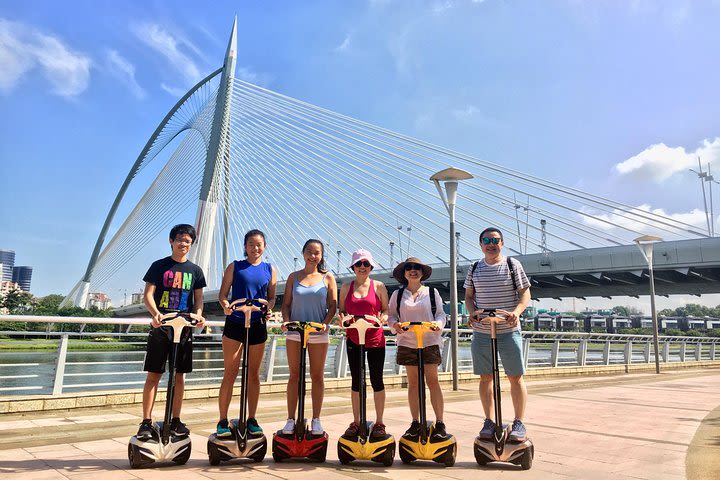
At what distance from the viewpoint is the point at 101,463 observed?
3102 mm

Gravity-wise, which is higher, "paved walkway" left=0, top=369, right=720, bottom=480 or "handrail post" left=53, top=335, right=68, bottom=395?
"handrail post" left=53, top=335, right=68, bottom=395

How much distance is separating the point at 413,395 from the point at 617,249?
26.8m

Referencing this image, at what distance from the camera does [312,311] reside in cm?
349

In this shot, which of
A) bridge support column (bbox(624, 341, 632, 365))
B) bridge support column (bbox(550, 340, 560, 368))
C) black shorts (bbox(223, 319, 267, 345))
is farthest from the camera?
bridge support column (bbox(624, 341, 632, 365))

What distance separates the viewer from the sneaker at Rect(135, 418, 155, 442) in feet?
9.95

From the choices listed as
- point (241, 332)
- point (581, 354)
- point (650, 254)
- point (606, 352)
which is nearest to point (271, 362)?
point (241, 332)

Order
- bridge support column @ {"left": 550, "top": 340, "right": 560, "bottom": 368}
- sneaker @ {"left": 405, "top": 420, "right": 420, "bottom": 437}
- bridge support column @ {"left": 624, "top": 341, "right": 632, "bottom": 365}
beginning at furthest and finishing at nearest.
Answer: bridge support column @ {"left": 624, "top": 341, "right": 632, "bottom": 365}
bridge support column @ {"left": 550, "top": 340, "right": 560, "bottom": 368}
sneaker @ {"left": 405, "top": 420, "right": 420, "bottom": 437}

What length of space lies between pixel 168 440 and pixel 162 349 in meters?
0.58

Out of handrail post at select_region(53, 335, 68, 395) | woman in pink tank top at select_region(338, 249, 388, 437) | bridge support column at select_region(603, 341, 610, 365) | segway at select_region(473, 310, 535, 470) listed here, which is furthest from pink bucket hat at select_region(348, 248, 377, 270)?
bridge support column at select_region(603, 341, 610, 365)

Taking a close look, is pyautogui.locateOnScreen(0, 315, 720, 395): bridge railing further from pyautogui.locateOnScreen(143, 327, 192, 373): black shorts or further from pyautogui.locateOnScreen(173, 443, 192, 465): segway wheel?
pyautogui.locateOnScreen(173, 443, 192, 465): segway wheel

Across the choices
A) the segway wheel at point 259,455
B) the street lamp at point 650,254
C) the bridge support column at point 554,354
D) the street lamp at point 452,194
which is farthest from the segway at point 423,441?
the street lamp at point 650,254

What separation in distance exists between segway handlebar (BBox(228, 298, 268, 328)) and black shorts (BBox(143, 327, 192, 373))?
386mm

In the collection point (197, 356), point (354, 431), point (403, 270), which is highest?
point (403, 270)

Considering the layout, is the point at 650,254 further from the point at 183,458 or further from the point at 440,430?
the point at 183,458
